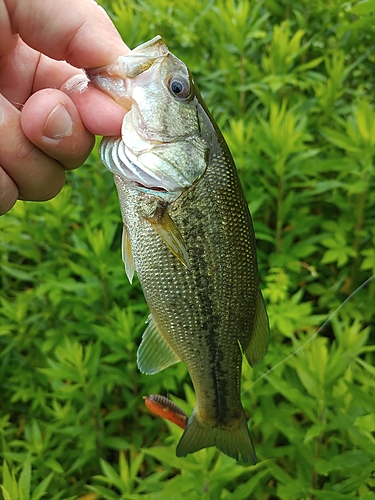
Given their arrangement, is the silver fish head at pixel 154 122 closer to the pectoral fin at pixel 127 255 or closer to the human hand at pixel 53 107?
the human hand at pixel 53 107

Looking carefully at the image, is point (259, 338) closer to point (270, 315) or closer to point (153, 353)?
point (153, 353)

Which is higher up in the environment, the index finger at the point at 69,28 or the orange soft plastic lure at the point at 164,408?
the index finger at the point at 69,28

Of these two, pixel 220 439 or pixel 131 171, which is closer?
pixel 131 171

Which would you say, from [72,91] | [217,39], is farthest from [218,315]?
[217,39]

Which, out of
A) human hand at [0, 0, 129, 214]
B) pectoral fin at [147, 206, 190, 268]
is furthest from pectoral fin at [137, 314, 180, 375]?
human hand at [0, 0, 129, 214]

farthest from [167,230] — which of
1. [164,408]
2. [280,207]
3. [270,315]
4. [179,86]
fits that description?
[280,207]

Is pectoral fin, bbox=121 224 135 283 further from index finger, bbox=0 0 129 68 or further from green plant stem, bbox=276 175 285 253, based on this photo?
green plant stem, bbox=276 175 285 253

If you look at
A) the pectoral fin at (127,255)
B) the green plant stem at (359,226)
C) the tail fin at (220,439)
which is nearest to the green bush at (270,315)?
the green plant stem at (359,226)

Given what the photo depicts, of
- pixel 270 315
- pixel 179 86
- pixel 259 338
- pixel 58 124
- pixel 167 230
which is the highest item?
pixel 179 86
